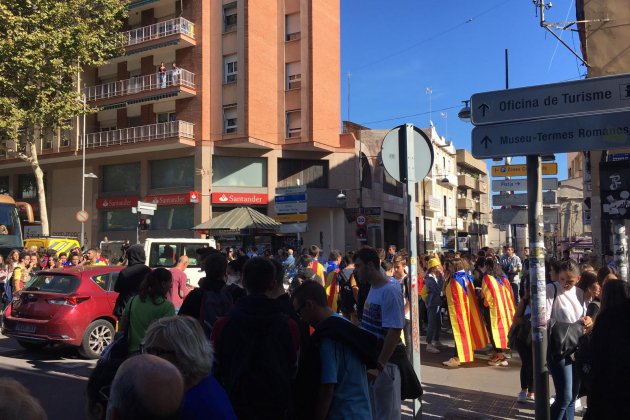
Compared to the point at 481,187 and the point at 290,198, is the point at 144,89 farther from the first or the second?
the point at 481,187

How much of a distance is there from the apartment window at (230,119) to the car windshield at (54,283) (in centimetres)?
2109

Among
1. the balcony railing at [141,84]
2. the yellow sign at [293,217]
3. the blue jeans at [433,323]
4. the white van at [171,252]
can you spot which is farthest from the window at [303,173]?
the blue jeans at [433,323]

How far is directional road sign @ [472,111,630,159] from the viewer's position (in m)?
4.41

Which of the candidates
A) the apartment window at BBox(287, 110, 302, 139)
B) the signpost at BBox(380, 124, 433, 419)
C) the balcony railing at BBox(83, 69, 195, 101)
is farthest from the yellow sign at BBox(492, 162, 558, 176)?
the balcony railing at BBox(83, 69, 195, 101)

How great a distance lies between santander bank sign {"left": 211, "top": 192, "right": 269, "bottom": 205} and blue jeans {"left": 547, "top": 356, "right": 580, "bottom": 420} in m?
25.4

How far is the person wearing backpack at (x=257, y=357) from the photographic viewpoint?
295cm

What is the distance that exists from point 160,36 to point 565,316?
29.0m

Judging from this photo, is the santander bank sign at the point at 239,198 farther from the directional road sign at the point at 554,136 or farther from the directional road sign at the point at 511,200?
the directional road sign at the point at 554,136

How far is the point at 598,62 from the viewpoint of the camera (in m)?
18.8

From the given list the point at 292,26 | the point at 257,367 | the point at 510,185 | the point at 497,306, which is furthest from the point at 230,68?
the point at 257,367

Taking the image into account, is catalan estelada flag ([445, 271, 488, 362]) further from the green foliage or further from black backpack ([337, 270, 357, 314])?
the green foliage

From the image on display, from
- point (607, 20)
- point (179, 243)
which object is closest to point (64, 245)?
point (179, 243)

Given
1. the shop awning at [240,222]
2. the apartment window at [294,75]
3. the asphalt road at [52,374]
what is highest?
the apartment window at [294,75]

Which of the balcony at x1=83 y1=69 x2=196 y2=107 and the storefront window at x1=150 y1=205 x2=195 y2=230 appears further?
the storefront window at x1=150 y1=205 x2=195 y2=230
